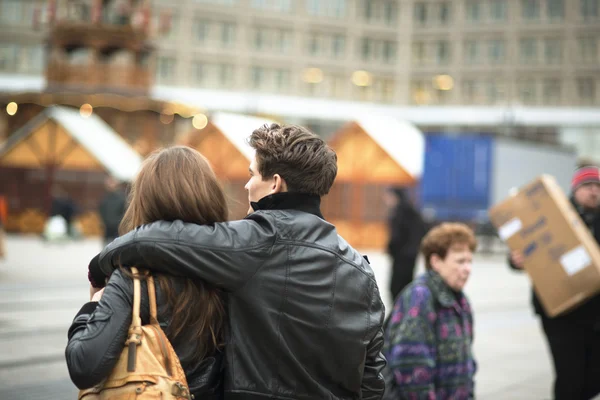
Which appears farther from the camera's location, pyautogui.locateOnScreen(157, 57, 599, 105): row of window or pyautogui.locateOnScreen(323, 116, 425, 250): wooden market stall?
pyautogui.locateOnScreen(157, 57, 599, 105): row of window

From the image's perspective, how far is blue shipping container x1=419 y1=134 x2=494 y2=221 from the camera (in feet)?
92.6

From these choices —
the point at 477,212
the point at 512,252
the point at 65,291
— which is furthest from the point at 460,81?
the point at 512,252

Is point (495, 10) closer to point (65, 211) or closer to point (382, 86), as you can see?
point (382, 86)

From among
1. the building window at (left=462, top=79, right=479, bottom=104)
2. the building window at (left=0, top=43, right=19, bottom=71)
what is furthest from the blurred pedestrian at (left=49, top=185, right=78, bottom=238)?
the building window at (left=462, top=79, right=479, bottom=104)

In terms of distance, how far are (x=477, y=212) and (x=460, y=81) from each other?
42.2 meters

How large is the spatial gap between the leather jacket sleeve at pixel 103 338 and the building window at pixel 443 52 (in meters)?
69.5

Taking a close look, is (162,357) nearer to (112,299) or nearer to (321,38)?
(112,299)

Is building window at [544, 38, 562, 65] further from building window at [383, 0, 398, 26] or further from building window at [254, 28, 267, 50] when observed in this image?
building window at [254, 28, 267, 50]

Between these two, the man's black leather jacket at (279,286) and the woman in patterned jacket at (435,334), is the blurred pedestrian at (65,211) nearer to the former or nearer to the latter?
the woman in patterned jacket at (435,334)

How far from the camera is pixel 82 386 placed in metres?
2.44

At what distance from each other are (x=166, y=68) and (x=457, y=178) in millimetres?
41256

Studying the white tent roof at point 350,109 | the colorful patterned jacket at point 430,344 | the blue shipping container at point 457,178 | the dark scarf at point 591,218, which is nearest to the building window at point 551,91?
Answer: the white tent roof at point 350,109

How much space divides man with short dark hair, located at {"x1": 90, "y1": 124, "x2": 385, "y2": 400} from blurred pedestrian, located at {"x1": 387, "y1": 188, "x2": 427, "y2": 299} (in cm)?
803

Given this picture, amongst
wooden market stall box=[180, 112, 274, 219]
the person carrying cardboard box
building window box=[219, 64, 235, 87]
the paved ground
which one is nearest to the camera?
the person carrying cardboard box
